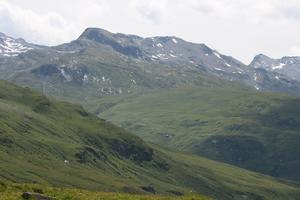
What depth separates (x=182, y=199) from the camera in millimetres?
43438

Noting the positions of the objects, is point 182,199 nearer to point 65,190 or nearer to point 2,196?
point 65,190

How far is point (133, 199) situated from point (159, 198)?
371 centimetres

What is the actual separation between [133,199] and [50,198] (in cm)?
572

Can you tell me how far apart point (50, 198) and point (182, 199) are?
932 cm

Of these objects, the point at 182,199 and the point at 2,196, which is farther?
the point at 182,199

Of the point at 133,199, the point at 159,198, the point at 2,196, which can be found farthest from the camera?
the point at 159,198

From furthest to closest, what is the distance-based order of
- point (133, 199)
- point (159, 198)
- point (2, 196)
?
point (159, 198) → point (133, 199) → point (2, 196)

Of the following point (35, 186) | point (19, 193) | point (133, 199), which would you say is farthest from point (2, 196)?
point (133, 199)

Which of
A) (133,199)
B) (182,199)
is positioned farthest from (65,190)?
(182,199)

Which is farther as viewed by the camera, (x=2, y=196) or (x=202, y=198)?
(x=202, y=198)

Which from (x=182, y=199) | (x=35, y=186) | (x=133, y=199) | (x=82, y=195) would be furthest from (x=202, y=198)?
(x=35, y=186)

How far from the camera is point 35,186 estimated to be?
45062 millimetres

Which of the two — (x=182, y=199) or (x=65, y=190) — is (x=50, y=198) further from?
(x=182, y=199)

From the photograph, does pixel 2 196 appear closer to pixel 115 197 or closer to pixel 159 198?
pixel 115 197
